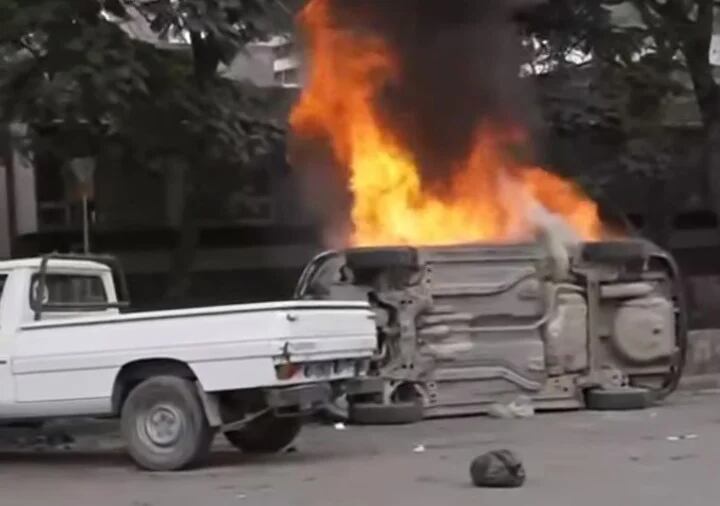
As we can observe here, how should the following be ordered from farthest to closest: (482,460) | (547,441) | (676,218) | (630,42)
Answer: (676,218)
(630,42)
(547,441)
(482,460)

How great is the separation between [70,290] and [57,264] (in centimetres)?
30

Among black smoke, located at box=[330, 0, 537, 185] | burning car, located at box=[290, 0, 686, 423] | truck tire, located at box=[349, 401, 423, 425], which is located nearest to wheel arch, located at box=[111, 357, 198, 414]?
burning car, located at box=[290, 0, 686, 423]

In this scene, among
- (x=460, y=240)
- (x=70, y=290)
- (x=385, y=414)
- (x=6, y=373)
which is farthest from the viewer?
(x=460, y=240)

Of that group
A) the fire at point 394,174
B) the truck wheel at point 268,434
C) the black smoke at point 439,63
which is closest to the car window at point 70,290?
the truck wheel at point 268,434

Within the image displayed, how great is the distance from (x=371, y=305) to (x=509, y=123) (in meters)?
5.10

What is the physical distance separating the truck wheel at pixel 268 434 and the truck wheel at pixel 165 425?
95 cm

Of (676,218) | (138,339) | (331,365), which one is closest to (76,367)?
(138,339)

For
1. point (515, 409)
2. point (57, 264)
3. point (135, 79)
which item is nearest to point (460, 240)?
point (515, 409)

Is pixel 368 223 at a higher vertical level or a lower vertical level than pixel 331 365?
higher

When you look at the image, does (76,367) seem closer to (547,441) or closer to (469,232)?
(547,441)

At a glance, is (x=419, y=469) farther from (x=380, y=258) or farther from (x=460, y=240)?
(x=460, y=240)

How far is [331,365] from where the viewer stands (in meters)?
11.5

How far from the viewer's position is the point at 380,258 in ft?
46.6

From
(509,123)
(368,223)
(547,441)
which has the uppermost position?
(509,123)
